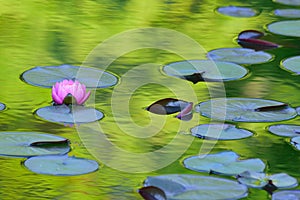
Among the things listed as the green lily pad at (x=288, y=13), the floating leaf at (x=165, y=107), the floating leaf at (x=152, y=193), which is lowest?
the floating leaf at (x=152, y=193)

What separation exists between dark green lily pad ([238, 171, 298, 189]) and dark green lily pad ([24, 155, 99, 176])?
0.93 feet

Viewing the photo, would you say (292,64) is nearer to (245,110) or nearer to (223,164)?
(245,110)

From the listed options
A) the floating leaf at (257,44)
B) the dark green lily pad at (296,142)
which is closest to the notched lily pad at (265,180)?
the dark green lily pad at (296,142)

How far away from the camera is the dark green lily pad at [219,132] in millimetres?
1843

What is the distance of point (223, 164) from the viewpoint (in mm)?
1698

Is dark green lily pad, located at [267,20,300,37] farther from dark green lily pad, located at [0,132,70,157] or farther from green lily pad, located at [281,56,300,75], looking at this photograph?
dark green lily pad, located at [0,132,70,157]

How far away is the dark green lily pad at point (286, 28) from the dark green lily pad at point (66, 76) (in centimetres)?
72

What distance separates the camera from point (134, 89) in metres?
2.13

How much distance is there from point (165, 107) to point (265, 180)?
1.41 ft

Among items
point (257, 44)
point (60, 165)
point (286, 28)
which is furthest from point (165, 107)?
point (286, 28)

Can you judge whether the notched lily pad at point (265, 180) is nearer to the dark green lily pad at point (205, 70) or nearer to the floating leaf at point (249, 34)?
the dark green lily pad at point (205, 70)

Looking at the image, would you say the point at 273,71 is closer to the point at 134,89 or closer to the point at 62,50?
the point at 134,89

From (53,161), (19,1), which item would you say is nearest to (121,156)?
(53,161)

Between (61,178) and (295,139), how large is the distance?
0.52 metres
